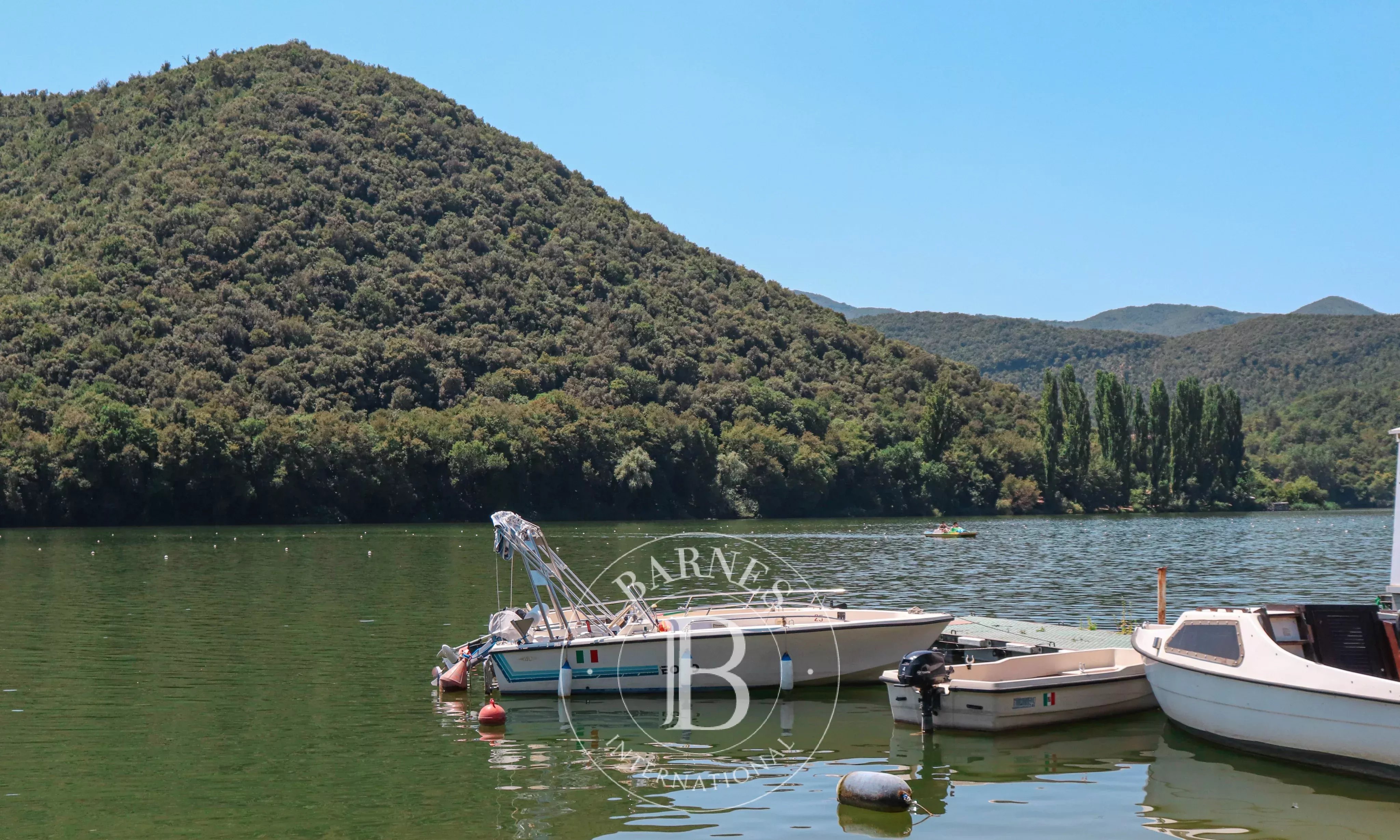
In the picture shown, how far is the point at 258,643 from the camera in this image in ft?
103

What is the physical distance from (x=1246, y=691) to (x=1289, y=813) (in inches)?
105

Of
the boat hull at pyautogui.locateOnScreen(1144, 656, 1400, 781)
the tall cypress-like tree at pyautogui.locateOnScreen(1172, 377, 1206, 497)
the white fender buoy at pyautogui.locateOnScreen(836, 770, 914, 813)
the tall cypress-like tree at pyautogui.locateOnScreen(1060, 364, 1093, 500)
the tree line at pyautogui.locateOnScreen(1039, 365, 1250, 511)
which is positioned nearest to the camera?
the white fender buoy at pyautogui.locateOnScreen(836, 770, 914, 813)

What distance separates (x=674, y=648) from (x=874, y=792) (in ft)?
27.9

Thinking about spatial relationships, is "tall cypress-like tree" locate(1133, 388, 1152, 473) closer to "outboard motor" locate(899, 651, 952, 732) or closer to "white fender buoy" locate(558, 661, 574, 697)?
"white fender buoy" locate(558, 661, 574, 697)

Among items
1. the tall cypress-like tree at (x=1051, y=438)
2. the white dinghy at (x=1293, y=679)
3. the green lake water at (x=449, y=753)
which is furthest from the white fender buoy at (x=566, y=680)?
the tall cypress-like tree at (x=1051, y=438)

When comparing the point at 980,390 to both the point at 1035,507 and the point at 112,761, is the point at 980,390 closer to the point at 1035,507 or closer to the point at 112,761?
the point at 1035,507

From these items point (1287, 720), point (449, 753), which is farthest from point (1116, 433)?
point (449, 753)

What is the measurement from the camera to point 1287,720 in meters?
18.1

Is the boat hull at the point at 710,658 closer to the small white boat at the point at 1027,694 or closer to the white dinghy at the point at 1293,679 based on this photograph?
the small white boat at the point at 1027,694

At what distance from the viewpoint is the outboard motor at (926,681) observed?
68.6 feet

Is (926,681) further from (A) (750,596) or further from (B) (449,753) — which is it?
(A) (750,596)

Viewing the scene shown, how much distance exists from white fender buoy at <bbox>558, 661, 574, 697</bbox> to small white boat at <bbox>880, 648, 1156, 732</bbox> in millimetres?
6245

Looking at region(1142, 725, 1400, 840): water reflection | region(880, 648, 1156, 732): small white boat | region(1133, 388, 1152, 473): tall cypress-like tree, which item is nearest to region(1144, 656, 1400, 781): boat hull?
region(1142, 725, 1400, 840): water reflection

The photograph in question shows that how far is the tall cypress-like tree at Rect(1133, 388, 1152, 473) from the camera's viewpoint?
149 metres
